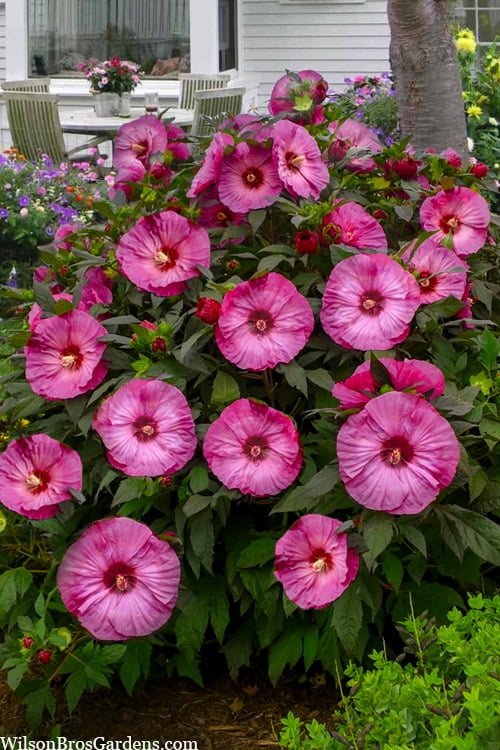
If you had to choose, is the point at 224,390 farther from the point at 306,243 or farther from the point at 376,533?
the point at 376,533

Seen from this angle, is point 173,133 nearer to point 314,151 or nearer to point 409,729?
point 314,151

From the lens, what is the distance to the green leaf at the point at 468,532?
6.17ft

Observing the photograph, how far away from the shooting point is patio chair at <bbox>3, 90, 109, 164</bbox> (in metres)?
8.90

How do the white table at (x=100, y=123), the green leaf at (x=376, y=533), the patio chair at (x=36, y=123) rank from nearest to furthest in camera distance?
the green leaf at (x=376, y=533), the patio chair at (x=36, y=123), the white table at (x=100, y=123)

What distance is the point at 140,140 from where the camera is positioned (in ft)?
8.56

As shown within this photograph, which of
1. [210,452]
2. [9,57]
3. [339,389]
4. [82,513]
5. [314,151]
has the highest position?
[9,57]

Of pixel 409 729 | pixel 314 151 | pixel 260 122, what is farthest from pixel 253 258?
pixel 409 729

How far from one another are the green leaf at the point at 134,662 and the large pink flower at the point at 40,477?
0.92 ft

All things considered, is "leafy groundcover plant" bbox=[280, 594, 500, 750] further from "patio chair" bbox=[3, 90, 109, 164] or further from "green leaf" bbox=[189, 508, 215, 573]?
"patio chair" bbox=[3, 90, 109, 164]

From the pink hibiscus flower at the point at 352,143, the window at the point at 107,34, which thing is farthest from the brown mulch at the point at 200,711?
the window at the point at 107,34

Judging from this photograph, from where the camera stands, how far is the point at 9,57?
12.0m

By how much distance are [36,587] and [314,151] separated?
3.27 feet

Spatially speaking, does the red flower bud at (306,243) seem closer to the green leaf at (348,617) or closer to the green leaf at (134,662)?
the green leaf at (348,617)

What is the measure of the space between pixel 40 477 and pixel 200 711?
55 centimetres
